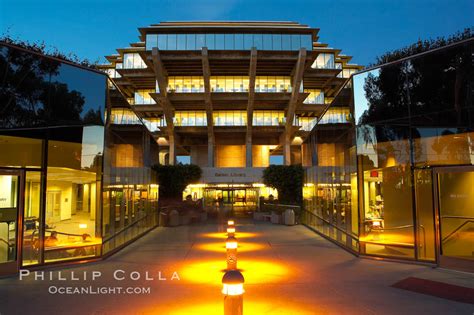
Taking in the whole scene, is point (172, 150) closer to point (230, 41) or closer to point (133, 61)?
point (133, 61)

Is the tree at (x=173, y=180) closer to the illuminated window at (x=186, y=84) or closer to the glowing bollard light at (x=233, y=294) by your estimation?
the illuminated window at (x=186, y=84)

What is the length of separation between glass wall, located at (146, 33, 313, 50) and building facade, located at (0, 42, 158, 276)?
115 ft

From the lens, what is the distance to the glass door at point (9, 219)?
29.0 ft

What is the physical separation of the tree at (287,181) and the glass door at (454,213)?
74.1ft

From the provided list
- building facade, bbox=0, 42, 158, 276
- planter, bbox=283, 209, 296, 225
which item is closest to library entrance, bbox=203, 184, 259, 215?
planter, bbox=283, 209, 296, 225

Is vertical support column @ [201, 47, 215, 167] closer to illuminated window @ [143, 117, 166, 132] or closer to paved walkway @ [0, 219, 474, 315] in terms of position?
illuminated window @ [143, 117, 166, 132]

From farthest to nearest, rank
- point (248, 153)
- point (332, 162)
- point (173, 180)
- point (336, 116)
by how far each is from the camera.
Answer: point (248, 153), point (173, 180), point (332, 162), point (336, 116)

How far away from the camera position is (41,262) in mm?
9609

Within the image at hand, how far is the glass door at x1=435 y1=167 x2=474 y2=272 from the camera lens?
9430 mm

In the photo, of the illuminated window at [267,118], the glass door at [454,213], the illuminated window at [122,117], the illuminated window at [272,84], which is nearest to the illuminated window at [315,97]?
the illuminated window at [267,118]

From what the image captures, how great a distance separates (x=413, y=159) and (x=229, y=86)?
133 feet

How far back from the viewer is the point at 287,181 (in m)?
33.6

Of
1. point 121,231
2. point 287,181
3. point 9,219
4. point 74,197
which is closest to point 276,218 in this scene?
point 287,181

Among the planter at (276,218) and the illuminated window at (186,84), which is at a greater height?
the illuminated window at (186,84)
